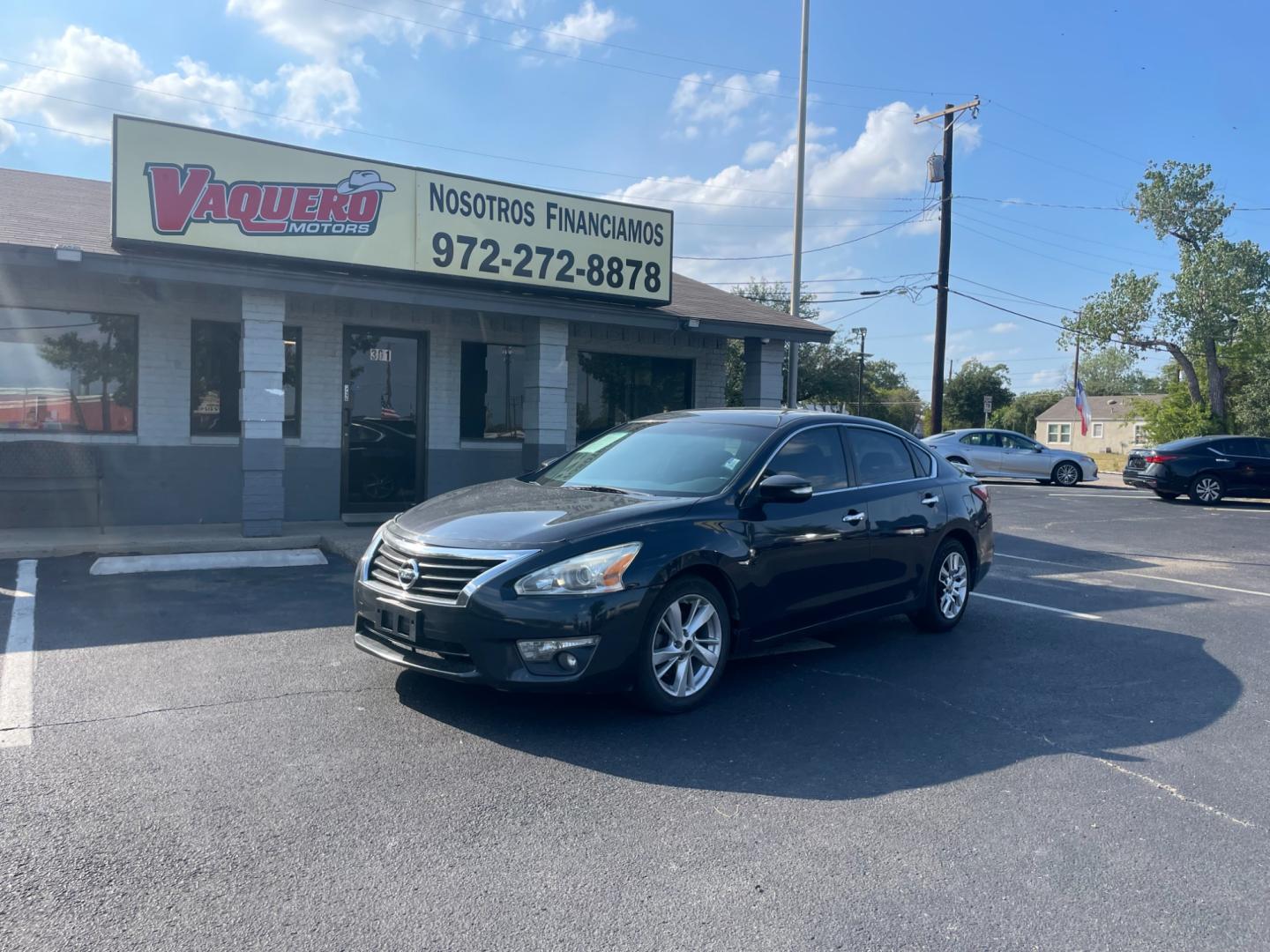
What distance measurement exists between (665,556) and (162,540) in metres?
7.15

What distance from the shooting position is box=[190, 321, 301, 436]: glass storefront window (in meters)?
11.8

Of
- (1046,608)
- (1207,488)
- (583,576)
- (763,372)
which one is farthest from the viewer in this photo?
(1207,488)

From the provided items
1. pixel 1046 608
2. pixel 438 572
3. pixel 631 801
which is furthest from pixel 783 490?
pixel 1046 608

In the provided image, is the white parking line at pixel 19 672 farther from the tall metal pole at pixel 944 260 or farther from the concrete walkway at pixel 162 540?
the tall metal pole at pixel 944 260

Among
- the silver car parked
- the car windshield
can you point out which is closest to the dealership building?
the car windshield

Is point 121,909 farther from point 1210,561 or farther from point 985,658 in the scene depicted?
point 1210,561

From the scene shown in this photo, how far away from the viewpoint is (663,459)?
20.3 ft

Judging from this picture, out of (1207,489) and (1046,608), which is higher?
(1207,489)

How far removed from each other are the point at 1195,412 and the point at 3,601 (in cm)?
3680

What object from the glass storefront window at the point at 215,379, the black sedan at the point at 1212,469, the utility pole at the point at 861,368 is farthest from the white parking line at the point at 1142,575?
the utility pole at the point at 861,368

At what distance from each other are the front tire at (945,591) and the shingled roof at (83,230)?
6.34 metres

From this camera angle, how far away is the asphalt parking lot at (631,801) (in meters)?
3.16

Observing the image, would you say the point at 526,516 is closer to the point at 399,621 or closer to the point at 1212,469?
the point at 399,621

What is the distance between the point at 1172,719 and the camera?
17.8 feet
